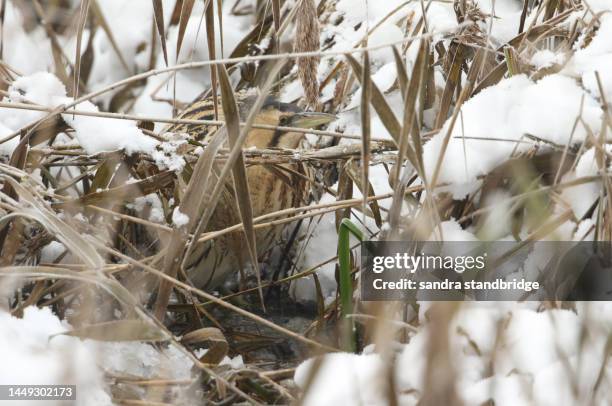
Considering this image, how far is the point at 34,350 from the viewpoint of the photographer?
3.26ft

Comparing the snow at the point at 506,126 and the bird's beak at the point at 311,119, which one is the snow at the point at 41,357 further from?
the bird's beak at the point at 311,119

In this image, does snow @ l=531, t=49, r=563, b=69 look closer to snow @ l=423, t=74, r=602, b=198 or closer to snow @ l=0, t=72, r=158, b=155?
snow @ l=423, t=74, r=602, b=198

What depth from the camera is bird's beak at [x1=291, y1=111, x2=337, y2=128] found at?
5.42 feet

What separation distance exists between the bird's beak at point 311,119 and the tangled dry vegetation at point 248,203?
0.04 meters

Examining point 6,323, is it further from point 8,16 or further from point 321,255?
point 8,16

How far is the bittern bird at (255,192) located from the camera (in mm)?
1596

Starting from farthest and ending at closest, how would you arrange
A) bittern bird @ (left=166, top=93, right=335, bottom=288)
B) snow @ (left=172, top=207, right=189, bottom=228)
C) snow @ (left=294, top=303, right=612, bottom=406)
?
1. bittern bird @ (left=166, top=93, right=335, bottom=288)
2. snow @ (left=172, top=207, right=189, bottom=228)
3. snow @ (left=294, top=303, right=612, bottom=406)

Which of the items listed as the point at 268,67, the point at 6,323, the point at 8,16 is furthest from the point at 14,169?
the point at 8,16

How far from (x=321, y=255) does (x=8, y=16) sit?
139cm

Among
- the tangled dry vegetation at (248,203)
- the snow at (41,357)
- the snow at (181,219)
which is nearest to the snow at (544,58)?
the tangled dry vegetation at (248,203)

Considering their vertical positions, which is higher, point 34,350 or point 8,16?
point 8,16

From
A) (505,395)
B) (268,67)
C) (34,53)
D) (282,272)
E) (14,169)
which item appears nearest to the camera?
(505,395)

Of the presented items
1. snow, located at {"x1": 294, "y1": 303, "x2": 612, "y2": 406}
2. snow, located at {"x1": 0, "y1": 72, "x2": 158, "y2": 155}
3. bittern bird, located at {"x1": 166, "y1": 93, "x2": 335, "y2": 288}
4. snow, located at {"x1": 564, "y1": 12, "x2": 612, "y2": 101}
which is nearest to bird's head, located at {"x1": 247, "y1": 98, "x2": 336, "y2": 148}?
bittern bird, located at {"x1": 166, "y1": 93, "x2": 335, "y2": 288}

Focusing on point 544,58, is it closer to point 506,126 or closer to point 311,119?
point 506,126
